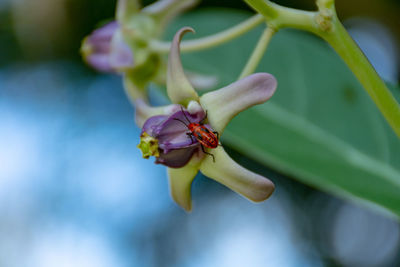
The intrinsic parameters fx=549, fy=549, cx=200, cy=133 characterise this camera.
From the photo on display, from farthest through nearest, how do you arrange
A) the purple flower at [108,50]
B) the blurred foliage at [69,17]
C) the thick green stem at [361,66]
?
the blurred foliage at [69,17] → the purple flower at [108,50] → the thick green stem at [361,66]

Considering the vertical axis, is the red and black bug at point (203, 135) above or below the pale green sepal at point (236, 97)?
below

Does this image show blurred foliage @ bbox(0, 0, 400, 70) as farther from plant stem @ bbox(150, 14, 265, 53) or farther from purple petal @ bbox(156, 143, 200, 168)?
purple petal @ bbox(156, 143, 200, 168)

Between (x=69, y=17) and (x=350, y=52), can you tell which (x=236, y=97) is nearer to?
(x=350, y=52)

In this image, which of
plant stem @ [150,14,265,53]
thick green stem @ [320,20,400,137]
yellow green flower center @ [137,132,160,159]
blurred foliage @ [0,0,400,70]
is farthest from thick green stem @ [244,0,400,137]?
blurred foliage @ [0,0,400,70]

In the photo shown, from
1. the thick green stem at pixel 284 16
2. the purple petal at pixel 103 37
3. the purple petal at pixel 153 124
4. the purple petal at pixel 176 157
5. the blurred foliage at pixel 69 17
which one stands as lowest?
A: the blurred foliage at pixel 69 17

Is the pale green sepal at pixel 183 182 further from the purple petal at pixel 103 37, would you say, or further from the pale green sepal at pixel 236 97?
the purple petal at pixel 103 37

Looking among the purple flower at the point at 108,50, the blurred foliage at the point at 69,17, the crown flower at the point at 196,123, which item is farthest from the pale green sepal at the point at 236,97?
the blurred foliage at the point at 69,17
